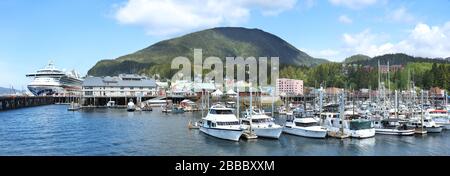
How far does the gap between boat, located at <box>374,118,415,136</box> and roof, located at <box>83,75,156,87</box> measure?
79.4 meters

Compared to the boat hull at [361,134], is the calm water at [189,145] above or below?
→ below

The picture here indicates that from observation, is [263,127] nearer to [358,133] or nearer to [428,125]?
[358,133]

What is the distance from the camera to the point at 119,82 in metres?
106

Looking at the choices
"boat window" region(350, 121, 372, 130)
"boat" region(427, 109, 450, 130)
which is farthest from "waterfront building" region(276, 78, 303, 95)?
"boat window" region(350, 121, 372, 130)

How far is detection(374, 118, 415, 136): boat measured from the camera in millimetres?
34125

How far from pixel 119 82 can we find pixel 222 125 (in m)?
79.0

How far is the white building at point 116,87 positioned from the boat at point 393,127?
7436 centimetres

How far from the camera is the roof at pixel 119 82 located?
104500 mm

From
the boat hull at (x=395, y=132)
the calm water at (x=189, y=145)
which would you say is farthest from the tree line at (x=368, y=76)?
the calm water at (x=189, y=145)

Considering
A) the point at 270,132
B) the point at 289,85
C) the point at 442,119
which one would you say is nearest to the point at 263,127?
the point at 270,132
